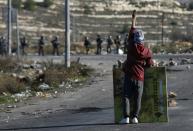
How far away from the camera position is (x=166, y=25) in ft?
302

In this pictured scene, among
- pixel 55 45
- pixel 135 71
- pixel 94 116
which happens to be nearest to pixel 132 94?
pixel 135 71

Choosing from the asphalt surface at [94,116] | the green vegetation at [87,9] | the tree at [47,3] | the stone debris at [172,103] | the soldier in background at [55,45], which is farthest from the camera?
the tree at [47,3]

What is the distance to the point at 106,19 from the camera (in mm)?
100250

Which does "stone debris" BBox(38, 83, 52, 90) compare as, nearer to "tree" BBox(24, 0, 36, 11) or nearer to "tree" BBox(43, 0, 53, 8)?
"tree" BBox(24, 0, 36, 11)

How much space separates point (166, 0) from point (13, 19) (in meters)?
74.4

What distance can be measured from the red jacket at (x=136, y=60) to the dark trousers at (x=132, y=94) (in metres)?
0.11

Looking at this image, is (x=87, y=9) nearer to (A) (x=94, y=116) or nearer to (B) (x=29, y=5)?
(B) (x=29, y=5)

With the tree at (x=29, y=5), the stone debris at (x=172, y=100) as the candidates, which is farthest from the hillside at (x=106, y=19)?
the stone debris at (x=172, y=100)

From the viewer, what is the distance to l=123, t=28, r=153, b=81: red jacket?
1403 centimetres

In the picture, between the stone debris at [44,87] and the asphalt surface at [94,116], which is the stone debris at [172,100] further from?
the stone debris at [44,87]

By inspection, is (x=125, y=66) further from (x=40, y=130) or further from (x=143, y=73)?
(x=40, y=130)

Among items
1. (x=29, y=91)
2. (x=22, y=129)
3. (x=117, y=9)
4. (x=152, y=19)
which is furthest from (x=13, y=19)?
(x=117, y=9)

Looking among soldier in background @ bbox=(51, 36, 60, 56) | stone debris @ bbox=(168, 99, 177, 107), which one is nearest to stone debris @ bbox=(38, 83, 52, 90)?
stone debris @ bbox=(168, 99, 177, 107)

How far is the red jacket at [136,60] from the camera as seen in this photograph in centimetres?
1403
